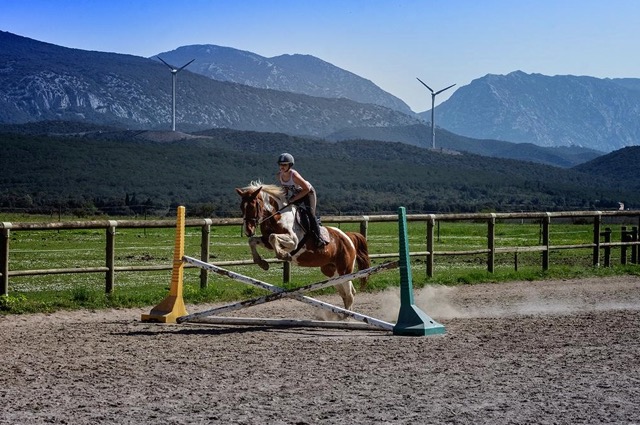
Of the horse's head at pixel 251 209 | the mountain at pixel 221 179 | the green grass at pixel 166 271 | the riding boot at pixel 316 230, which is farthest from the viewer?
the mountain at pixel 221 179

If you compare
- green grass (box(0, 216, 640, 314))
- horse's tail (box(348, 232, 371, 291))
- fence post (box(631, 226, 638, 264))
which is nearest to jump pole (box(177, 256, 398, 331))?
horse's tail (box(348, 232, 371, 291))

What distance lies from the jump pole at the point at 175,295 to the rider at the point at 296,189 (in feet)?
4.80

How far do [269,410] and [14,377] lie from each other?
Answer: 9.23 feet

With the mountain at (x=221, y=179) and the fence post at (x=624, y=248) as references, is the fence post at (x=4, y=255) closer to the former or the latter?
the fence post at (x=624, y=248)

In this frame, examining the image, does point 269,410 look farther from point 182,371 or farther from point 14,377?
point 14,377

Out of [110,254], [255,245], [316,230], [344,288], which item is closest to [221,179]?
[110,254]

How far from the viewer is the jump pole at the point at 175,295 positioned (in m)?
14.0

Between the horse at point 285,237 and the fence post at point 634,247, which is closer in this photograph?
the horse at point 285,237

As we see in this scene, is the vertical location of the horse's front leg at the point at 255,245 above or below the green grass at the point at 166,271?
above

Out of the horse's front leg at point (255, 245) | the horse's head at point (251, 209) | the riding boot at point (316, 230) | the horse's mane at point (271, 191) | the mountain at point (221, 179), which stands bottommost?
the horse's front leg at point (255, 245)

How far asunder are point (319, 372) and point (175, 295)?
15.2 ft

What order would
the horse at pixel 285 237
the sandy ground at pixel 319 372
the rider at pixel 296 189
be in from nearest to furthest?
the sandy ground at pixel 319 372, the horse at pixel 285 237, the rider at pixel 296 189

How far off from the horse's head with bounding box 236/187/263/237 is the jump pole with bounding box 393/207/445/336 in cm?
188

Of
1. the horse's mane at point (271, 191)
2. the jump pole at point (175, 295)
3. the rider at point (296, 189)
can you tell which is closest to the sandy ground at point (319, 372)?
the jump pole at point (175, 295)
